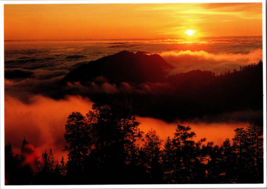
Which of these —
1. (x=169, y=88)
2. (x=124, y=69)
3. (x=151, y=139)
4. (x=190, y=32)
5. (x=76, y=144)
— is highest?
(x=190, y=32)

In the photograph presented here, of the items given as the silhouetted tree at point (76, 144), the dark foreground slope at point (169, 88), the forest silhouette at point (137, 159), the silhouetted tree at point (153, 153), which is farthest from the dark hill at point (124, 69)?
the silhouetted tree at point (153, 153)

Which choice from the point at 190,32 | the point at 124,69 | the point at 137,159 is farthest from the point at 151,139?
the point at 190,32

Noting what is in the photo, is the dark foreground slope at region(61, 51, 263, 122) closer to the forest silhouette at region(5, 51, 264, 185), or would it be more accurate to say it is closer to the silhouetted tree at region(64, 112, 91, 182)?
the forest silhouette at region(5, 51, 264, 185)

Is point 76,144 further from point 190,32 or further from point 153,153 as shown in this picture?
point 190,32

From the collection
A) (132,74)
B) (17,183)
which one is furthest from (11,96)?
(132,74)

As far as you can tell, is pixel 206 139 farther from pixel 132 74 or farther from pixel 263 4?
pixel 263 4

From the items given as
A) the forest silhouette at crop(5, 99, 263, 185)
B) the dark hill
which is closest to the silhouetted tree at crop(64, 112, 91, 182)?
the forest silhouette at crop(5, 99, 263, 185)
